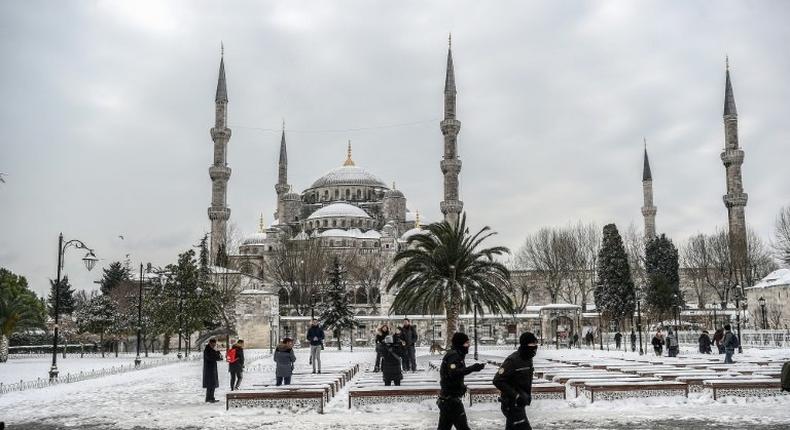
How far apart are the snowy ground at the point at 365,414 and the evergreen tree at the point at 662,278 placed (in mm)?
33964

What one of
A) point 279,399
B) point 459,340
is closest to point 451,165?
point 279,399

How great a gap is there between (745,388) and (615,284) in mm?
31698

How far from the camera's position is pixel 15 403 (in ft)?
42.4

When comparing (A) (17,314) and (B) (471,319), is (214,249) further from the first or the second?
(A) (17,314)

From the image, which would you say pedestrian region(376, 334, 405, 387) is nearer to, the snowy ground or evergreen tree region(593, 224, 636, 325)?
the snowy ground

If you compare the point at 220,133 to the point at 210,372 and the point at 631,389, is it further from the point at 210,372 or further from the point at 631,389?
the point at 631,389

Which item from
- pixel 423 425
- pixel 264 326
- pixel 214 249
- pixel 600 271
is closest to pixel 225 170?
pixel 214 249

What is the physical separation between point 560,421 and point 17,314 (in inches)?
1004

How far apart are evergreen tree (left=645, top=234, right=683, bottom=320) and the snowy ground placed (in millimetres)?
33964

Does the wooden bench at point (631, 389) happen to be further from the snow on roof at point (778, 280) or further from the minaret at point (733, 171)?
the minaret at point (733, 171)

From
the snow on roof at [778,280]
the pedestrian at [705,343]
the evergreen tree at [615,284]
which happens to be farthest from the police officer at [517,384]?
the evergreen tree at [615,284]

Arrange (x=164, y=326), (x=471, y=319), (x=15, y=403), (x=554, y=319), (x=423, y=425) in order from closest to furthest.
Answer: (x=423, y=425)
(x=15, y=403)
(x=164, y=326)
(x=554, y=319)
(x=471, y=319)

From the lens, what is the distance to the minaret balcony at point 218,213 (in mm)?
57375

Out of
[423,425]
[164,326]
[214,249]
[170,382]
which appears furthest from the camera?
[214,249]
